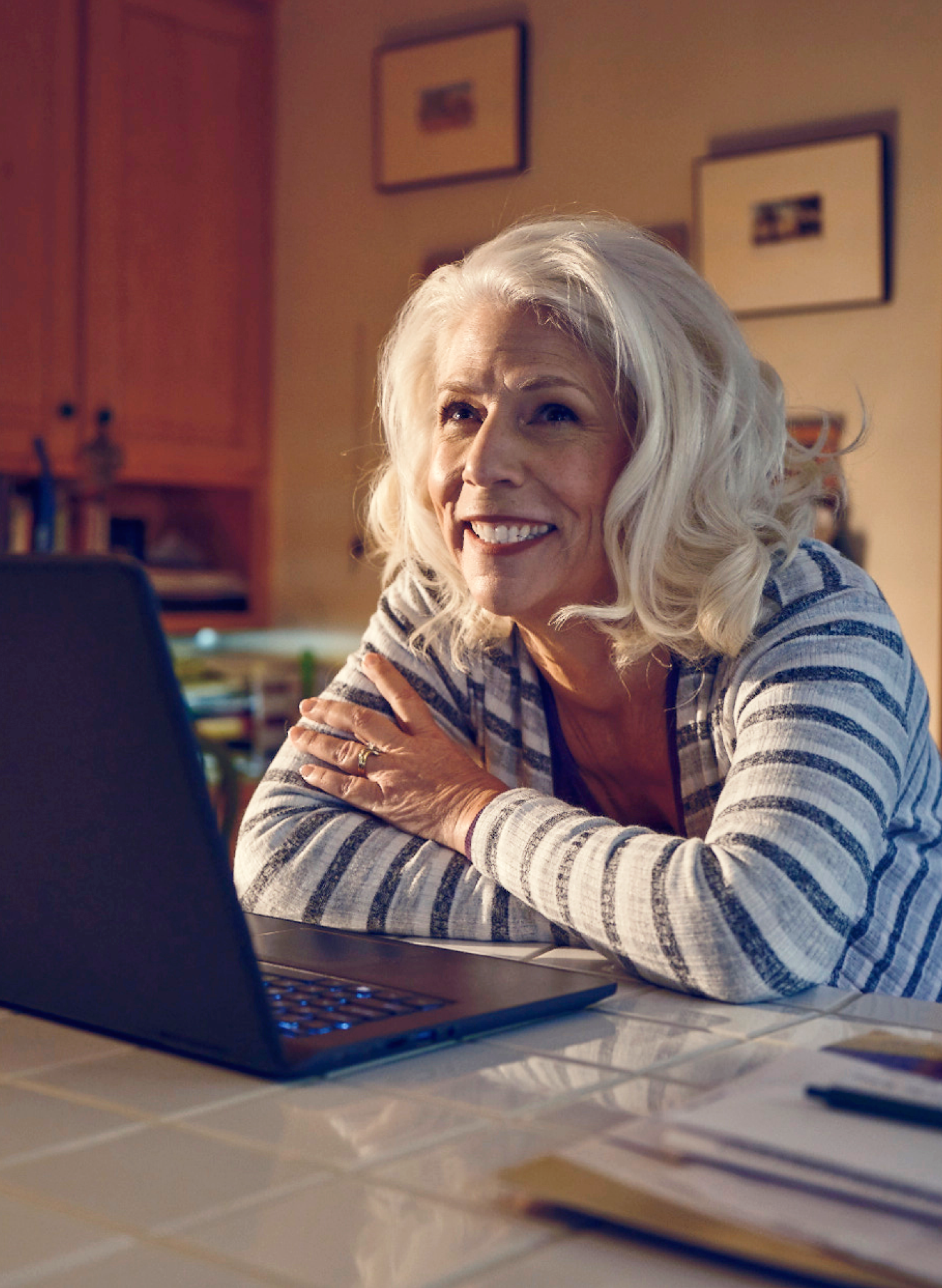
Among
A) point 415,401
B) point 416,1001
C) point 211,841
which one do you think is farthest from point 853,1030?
point 415,401

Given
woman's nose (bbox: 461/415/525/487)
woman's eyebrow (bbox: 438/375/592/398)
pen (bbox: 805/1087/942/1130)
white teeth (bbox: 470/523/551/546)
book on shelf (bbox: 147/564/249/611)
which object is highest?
woman's eyebrow (bbox: 438/375/592/398)

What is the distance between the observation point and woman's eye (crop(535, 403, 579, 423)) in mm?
1355

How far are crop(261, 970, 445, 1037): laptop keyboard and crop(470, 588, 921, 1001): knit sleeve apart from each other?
211 mm

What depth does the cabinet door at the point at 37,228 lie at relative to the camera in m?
3.35

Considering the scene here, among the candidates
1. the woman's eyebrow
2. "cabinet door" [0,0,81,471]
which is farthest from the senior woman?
"cabinet door" [0,0,81,471]

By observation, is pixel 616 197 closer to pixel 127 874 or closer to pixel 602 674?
pixel 602 674

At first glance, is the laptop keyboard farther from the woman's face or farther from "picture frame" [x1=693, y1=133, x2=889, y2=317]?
"picture frame" [x1=693, y1=133, x2=889, y2=317]

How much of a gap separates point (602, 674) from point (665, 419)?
0.85 ft

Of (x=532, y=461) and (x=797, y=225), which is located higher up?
(x=797, y=225)

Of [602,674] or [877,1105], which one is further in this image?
[602,674]

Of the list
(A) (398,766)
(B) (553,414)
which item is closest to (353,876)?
(A) (398,766)

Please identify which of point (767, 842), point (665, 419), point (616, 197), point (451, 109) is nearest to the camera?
point (767, 842)

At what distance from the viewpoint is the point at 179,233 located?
3732 mm

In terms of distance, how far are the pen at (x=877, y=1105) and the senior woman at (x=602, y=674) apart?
39 centimetres
